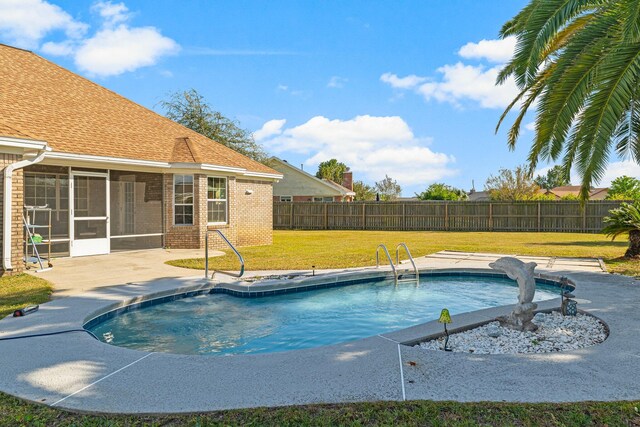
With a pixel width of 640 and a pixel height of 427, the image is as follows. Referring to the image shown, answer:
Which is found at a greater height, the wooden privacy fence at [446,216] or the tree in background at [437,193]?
the tree in background at [437,193]

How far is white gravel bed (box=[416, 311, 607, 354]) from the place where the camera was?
4.60 meters

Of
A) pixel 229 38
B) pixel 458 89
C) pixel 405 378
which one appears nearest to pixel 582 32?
pixel 405 378

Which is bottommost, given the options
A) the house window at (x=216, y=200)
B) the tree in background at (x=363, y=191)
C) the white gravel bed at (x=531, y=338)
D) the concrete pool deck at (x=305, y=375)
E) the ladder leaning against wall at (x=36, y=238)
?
the white gravel bed at (x=531, y=338)

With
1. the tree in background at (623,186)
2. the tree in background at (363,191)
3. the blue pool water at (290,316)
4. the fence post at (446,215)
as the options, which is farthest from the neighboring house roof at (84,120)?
the tree in background at (363,191)

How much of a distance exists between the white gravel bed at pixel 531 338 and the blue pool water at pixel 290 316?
6.06 ft

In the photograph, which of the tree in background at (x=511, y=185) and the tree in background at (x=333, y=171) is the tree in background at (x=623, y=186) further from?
the tree in background at (x=333, y=171)

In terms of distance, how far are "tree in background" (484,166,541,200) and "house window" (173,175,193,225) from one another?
31.7 m

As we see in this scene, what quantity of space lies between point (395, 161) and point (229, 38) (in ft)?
130

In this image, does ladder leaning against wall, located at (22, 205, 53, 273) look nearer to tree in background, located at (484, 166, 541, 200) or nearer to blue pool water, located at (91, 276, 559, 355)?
blue pool water, located at (91, 276, 559, 355)

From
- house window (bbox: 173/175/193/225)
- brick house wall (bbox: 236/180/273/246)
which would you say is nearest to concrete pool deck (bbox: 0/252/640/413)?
house window (bbox: 173/175/193/225)

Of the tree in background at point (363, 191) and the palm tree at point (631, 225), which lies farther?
the tree in background at point (363, 191)

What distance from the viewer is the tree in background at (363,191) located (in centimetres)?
5428

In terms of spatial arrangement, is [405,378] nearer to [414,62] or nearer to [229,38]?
[229,38]

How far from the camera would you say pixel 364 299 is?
840 cm
